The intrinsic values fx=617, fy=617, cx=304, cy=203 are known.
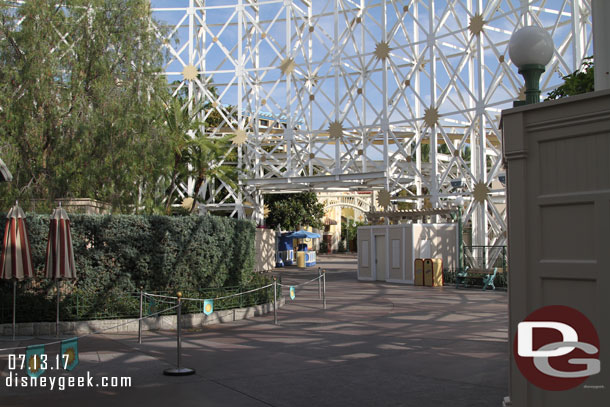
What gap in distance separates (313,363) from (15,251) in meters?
6.22

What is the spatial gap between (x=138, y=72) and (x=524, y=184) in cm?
1813

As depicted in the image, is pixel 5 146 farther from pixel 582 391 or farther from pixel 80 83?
pixel 582 391

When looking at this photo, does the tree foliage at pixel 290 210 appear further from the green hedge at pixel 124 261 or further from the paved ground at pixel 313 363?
the paved ground at pixel 313 363

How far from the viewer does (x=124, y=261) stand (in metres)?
14.4

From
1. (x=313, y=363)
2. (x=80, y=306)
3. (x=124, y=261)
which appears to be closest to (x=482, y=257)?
(x=124, y=261)

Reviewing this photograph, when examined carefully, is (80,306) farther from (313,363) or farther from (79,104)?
(79,104)

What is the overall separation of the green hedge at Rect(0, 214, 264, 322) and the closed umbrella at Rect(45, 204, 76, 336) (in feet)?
4.97

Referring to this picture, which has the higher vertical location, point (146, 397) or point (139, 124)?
point (139, 124)

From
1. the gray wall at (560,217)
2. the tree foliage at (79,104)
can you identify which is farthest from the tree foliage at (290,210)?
the gray wall at (560,217)

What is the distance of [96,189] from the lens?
1936cm

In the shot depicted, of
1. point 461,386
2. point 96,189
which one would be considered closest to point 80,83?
point 96,189

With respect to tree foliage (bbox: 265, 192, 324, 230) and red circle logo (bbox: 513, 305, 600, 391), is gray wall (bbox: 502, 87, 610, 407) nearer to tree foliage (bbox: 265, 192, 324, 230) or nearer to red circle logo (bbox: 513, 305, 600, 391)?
red circle logo (bbox: 513, 305, 600, 391)

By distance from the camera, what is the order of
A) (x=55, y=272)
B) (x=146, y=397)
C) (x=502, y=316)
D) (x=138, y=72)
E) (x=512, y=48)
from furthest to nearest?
(x=138, y=72) < (x=502, y=316) < (x=55, y=272) < (x=146, y=397) < (x=512, y=48)

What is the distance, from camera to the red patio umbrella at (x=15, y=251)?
11609 mm
